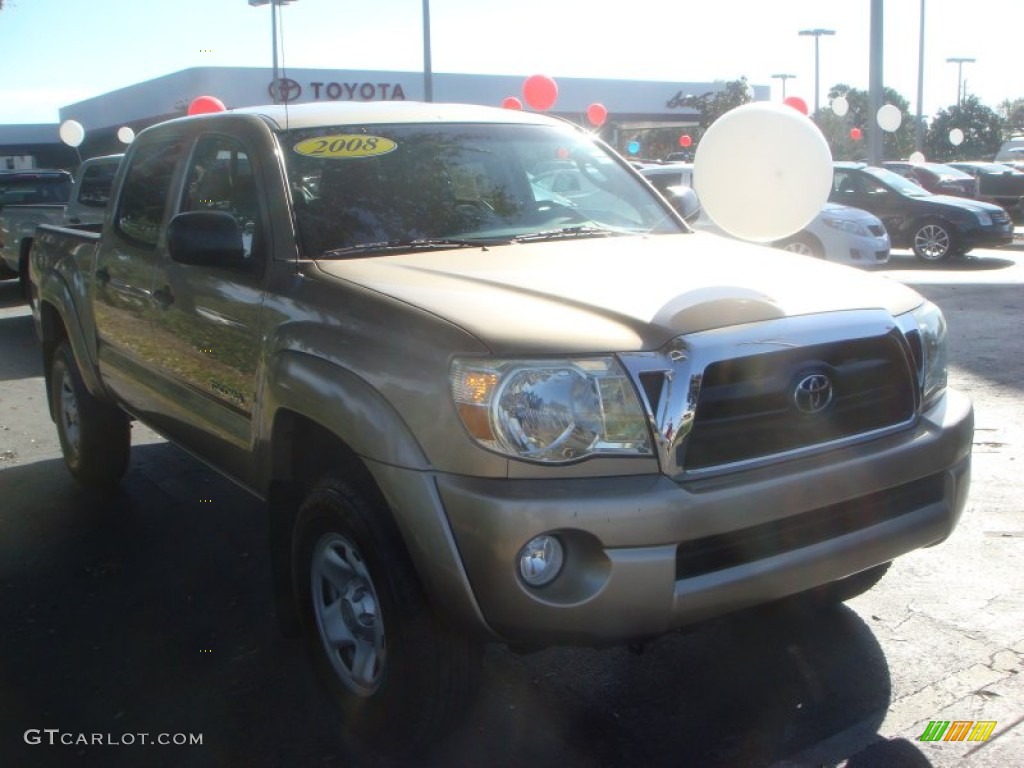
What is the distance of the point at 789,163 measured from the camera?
588 cm

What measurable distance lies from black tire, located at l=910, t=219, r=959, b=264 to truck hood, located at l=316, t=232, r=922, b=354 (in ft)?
45.4

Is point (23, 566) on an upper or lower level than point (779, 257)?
lower

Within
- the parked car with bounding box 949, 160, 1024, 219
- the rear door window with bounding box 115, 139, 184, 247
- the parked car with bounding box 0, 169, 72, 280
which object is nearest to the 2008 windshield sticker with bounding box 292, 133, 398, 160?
the rear door window with bounding box 115, 139, 184, 247

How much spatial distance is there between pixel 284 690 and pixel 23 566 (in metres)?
1.79

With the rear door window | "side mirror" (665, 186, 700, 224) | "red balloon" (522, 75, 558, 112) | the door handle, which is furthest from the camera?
"red balloon" (522, 75, 558, 112)

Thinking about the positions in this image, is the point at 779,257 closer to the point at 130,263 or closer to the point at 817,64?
the point at 130,263

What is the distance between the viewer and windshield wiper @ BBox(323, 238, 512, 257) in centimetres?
370

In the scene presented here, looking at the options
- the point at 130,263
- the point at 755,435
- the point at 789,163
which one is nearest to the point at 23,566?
the point at 130,263

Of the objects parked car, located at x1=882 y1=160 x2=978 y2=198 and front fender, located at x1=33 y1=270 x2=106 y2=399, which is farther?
parked car, located at x1=882 y1=160 x2=978 y2=198

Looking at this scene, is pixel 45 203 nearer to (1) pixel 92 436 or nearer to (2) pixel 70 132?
(2) pixel 70 132

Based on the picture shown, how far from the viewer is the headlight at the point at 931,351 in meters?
3.36


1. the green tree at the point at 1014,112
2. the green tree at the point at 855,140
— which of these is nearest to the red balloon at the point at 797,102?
the green tree at the point at 855,140

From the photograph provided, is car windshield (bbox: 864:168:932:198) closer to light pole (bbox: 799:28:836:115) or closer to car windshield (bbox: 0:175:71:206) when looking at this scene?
car windshield (bbox: 0:175:71:206)

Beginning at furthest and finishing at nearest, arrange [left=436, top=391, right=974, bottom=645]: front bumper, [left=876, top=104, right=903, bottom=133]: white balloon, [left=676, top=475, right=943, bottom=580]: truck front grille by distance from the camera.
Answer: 1. [left=876, top=104, right=903, bottom=133]: white balloon
2. [left=676, top=475, right=943, bottom=580]: truck front grille
3. [left=436, top=391, right=974, bottom=645]: front bumper
